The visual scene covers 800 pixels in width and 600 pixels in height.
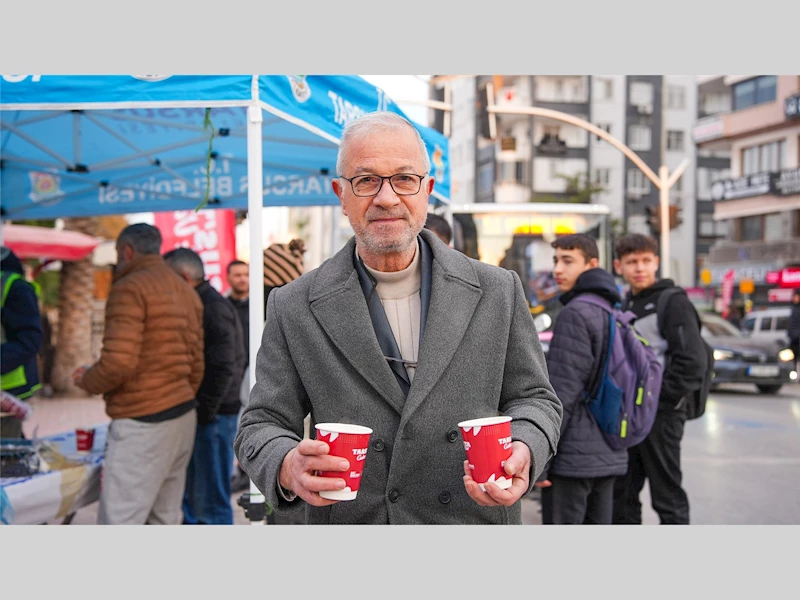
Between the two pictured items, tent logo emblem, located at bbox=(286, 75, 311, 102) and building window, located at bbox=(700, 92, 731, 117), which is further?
building window, located at bbox=(700, 92, 731, 117)

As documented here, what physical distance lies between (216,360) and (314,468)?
4520mm

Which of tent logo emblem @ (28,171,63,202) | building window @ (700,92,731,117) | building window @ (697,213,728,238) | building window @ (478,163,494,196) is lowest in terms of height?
tent logo emblem @ (28,171,63,202)

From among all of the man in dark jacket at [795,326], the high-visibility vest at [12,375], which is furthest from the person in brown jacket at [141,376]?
the man in dark jacket at [795,326]

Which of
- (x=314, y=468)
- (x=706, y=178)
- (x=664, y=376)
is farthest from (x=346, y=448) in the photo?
(x=706, y=178)

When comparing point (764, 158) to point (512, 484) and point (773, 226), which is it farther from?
point (512, 484)

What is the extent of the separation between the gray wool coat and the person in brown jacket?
286cm

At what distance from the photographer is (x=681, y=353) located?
5.15m

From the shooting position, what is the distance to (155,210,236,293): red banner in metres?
10.7

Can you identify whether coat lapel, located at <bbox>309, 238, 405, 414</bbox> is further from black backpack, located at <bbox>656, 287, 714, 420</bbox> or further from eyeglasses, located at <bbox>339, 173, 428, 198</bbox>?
black backpack, located at <bbox>656, 287, 714, 420</bbox>

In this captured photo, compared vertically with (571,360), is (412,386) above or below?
above

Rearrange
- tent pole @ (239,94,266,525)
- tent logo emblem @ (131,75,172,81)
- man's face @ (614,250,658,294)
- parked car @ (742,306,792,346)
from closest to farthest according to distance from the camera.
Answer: tent logo emblem @ (131,75,172,81)
tent pole @ (239,94,266,525)
man's face @ (614,250,658,294)
parked car @ (742,306,792,346)

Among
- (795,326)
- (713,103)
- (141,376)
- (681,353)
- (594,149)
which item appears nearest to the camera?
(141,376)

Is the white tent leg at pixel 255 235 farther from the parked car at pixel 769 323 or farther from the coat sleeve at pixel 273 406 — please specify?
the parked car at pixel 769 323

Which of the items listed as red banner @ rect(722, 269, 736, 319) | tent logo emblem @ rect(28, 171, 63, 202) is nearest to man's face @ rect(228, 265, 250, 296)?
tent logo emblem @ rect(28, 171, 63, 202)
